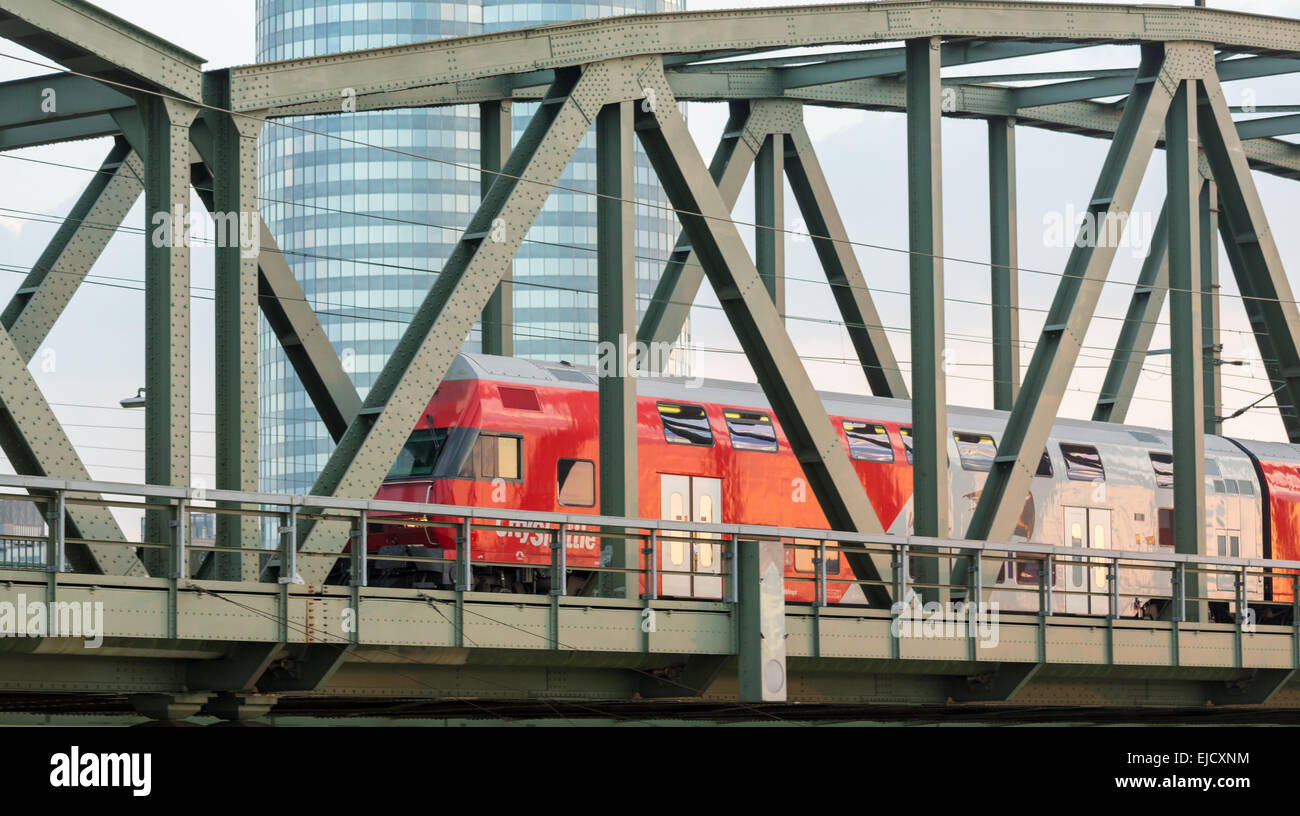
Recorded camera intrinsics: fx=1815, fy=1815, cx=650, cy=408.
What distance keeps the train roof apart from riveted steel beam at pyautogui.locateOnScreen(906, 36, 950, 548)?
490 cm

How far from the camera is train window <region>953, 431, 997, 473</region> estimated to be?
30609 mm

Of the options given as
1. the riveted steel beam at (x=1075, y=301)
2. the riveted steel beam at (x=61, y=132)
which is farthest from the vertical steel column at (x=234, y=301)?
the riveted steel beam at (x=1075, y=301)

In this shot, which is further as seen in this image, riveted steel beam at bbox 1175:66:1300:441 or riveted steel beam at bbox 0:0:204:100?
riveted steel beam at bbox 1175:66:1300:441

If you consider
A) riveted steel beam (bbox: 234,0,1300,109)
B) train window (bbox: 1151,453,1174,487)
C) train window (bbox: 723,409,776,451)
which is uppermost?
riveted steel beam (bbox: 234,0,1300,109)

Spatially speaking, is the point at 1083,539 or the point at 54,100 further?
the point at 1083,539

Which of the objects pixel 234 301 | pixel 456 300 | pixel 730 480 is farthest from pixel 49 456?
pixel 730 480

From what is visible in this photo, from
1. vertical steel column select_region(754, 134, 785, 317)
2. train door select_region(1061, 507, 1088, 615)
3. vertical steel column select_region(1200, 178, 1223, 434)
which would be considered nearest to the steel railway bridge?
vertical steel column select_region(754, 134, 785, 317)

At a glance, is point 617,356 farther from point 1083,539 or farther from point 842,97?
point 842,97

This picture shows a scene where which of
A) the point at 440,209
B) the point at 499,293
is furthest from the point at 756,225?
the point at 440,209

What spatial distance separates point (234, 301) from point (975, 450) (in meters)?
16.3

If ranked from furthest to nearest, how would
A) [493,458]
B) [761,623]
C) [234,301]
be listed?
[493,458] → [761,623] → [234,301]

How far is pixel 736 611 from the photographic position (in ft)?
60.5

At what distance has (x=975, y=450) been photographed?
101 ft

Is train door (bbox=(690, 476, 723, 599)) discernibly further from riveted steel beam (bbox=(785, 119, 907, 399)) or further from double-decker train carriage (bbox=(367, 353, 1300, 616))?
riveted steel beam (bbox=(785, 119, 907, 399))
